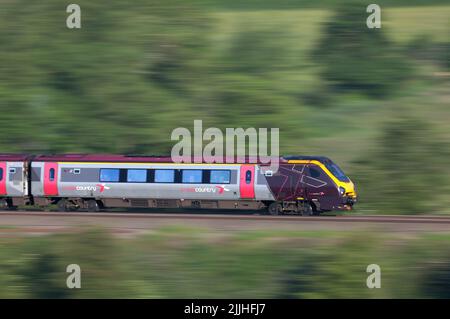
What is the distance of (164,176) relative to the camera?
32.7 meters

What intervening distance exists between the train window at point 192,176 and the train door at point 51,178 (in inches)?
203

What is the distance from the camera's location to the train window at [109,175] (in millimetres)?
33031

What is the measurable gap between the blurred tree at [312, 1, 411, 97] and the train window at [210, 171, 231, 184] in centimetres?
2596

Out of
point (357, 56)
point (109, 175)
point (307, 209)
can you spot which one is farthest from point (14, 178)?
point (357, 56)

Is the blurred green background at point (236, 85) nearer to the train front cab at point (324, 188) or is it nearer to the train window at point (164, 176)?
the train front cab at point (324, 188)

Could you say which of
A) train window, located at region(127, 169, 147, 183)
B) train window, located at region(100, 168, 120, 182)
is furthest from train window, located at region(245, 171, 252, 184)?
train window, located at region(100, 168, 120, 182)

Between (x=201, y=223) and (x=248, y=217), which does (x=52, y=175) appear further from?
(x=248, y=217)

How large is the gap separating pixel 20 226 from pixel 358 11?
3525cm

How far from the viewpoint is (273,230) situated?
29281 millimetres

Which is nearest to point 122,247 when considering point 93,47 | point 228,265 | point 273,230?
point 228,265

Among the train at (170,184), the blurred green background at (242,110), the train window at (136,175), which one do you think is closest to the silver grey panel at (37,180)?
the train at (170,184)

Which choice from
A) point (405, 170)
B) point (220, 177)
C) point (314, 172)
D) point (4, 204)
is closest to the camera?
point (314, 172)

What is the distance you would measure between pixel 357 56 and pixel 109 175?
28876mm

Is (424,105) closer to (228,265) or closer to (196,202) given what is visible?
(196,202)
